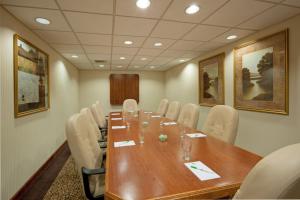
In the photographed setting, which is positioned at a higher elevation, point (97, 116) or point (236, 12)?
point (236, 12)

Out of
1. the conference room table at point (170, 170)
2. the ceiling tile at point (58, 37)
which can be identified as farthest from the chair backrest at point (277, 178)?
the ceiling tile at point (58, 37)

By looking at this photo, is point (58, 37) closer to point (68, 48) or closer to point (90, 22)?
point (68, 48)

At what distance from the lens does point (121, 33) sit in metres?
2.52

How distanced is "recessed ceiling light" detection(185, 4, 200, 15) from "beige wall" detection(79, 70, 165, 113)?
185 inches

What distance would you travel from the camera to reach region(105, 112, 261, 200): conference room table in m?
0.81

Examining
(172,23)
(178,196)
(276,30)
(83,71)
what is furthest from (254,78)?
(83,71)

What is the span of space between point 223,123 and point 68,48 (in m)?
3.20

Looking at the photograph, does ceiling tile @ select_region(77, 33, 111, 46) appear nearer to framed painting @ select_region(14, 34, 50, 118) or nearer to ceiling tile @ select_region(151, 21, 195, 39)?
framed painting @ select_region(14, 34, 50, 118)

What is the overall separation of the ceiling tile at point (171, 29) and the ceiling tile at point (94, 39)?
0.83 m

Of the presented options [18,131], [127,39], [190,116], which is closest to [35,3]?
[127,39]

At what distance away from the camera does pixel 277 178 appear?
1.29ft

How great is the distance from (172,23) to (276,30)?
1541 millimetres

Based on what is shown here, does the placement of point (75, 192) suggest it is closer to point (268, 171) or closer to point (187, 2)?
point (268, 171)

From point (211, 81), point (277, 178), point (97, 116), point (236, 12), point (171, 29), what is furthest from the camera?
point (211, 81)
